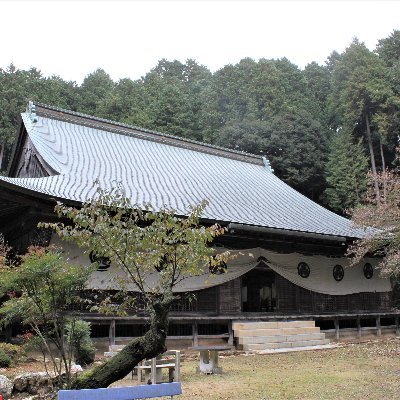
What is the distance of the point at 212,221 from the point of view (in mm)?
13773

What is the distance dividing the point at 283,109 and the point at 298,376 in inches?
1374

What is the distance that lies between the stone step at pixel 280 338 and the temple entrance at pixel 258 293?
3.53m

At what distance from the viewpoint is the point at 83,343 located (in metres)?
10.4

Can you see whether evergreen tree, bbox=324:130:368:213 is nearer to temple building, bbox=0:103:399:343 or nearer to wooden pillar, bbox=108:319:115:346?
temple building, bbox=0:103:399:343

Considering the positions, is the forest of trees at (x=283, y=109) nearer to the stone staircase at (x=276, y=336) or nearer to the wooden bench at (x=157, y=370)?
the stone staircase at (x=276, y=336)

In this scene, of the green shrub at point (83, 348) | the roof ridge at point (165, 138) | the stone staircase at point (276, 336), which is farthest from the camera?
the roof ridge at point (165, 138)

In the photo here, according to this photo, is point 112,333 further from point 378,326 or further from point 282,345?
point 378,326

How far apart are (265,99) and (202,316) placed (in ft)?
106

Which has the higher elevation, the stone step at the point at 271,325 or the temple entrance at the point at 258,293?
the temple entrance at the point at 258,293

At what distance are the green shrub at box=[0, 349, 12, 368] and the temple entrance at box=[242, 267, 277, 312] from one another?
10221 millimetres

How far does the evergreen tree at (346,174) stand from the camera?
32.6 m

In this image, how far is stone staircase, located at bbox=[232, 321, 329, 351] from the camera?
13.7m

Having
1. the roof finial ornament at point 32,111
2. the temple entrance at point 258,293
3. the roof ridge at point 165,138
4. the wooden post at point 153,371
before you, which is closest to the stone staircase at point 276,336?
the temple entrance at point 258,293

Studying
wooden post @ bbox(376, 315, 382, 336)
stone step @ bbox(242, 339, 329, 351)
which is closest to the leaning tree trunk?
stone step @ bbox(242, 339, 329, 351)
